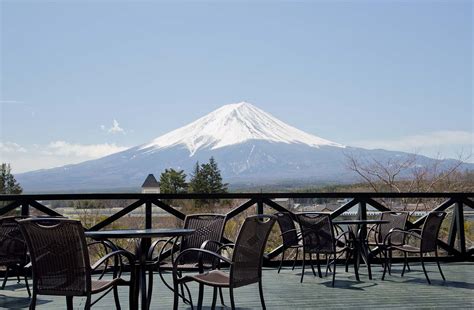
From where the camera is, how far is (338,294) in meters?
5.23

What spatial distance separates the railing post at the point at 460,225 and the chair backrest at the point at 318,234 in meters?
2.60

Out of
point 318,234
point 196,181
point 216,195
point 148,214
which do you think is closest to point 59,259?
point 318,234

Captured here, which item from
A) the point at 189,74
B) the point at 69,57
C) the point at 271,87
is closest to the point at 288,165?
the point at 271,87

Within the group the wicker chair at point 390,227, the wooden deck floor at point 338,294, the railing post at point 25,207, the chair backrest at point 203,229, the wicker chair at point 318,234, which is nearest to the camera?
the wooden deck floor at point 338,294

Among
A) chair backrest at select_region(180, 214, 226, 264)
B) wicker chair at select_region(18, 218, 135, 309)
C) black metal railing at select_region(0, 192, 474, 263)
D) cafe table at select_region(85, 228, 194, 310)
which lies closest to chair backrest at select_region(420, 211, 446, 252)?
black metal railing at select_region(0, 192, 474, 263)

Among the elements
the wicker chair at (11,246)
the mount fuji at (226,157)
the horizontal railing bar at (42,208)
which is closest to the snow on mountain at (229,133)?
the mount fuji at (226,157)

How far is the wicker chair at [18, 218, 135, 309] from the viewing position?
10.9 feet

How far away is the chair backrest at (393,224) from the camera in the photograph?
21.9ft

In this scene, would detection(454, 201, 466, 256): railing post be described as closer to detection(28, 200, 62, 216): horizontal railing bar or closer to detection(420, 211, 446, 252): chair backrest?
detection(420, 211, 446, 252): chair backrest

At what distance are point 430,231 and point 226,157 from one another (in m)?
62.0

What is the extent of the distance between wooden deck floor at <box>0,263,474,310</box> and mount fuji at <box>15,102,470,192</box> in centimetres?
5109

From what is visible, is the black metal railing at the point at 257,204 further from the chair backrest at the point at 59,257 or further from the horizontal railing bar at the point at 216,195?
the chair backrest at the point at 59,257

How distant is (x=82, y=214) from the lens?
772 cm

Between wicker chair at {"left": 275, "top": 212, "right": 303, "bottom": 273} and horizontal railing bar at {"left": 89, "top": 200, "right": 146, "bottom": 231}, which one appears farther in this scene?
horizontal railing bar at {"left": 89, "top": 200, "right": 146, "bottom": 231}
